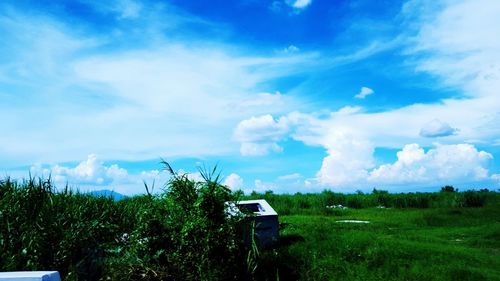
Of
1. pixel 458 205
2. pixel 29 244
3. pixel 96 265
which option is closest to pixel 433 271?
pixel 96 265

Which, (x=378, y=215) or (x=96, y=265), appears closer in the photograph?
(x=96, y=265)

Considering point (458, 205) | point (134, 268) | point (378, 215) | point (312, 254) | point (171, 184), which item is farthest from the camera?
point (458, 205)

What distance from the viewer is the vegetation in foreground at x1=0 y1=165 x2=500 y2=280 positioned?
6.91 metres

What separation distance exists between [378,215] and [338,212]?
1411mm

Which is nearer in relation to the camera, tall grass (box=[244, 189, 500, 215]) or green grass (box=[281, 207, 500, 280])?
green grass (box=[281, 207, 500, 280])

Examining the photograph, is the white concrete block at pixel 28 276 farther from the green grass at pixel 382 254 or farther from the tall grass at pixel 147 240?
the green grass at pixel 382 254

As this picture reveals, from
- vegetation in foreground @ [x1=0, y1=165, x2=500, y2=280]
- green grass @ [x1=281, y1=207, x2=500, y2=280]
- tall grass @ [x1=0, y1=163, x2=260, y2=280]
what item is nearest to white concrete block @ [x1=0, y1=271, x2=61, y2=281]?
vegetation in foreground @ [x1=0, y1=165, x2=500, y2=280]

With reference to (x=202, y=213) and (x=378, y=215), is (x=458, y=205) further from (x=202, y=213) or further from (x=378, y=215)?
(x=202, y=213)

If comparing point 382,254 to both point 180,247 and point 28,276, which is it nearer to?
point 180,247

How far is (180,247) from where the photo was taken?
7.23 metres

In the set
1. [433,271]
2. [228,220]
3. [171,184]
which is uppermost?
[171,184]

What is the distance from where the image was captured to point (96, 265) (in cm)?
717

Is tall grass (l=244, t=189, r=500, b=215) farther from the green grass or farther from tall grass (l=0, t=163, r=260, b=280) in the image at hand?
tall grass (l=0, t=163, r=260, b=280)

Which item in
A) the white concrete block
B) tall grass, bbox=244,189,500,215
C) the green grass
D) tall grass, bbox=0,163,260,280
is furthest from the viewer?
tall grass, bbox=244,189,500,215
